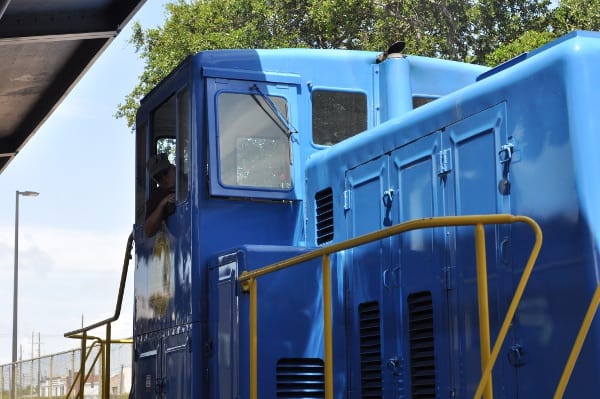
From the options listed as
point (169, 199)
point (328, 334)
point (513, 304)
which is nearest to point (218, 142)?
point (169, 199)

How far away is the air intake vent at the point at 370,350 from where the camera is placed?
5801 mm

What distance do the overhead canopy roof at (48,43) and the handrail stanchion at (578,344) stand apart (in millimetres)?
4346

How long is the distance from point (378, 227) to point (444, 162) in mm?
793

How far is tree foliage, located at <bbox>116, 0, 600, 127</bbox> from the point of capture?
20781 millimetres

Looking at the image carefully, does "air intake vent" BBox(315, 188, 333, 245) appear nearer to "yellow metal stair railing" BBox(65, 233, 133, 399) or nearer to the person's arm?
the person's arm

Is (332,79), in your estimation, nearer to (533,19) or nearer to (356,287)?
(356,287)

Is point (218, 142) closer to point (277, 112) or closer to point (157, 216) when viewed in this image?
point (277, 112)

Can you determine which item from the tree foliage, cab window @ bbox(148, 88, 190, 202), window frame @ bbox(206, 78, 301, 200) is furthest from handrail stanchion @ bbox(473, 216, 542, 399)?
the tree foliage

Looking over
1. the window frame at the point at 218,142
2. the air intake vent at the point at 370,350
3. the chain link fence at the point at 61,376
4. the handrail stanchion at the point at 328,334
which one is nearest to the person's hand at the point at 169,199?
the window frame at the point at 218,142

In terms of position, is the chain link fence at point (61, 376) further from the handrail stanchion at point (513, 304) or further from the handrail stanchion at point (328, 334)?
the handrail stanchion at point (513, 304)

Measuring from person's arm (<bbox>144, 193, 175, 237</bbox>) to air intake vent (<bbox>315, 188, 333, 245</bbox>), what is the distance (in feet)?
3.51

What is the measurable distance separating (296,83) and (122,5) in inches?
61.2

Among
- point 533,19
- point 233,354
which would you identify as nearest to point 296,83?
point 233,354

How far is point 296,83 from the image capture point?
7.04 metres
